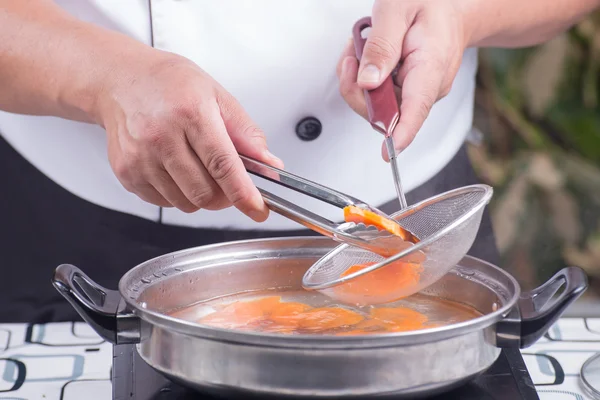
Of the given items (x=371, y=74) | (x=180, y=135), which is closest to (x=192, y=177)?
(x=180, y=135)

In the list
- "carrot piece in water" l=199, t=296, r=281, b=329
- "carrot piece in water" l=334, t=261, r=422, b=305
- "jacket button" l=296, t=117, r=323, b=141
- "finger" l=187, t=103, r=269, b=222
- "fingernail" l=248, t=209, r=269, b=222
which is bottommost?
"carrot piece in water" l=199, t=296, r=281, b=329

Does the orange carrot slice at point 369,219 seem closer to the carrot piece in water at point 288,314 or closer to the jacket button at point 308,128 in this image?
the carrot piece in water at point 288,314

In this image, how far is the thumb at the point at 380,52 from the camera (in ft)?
3.05

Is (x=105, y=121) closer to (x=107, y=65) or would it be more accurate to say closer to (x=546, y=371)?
(x=107, y=65)

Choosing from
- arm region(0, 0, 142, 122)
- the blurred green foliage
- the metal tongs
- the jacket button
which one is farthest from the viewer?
the blurred green foliage

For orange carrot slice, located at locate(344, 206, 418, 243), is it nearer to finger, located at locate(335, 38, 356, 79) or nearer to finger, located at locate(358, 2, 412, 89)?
finger, located at locate(358, 2, 412, 89)

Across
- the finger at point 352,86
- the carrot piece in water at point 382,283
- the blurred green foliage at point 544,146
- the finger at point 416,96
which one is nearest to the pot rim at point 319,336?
the carrot piece in water at point 382,283

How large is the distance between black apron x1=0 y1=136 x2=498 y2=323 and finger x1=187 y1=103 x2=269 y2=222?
0.36m

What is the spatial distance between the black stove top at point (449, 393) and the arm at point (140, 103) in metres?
0.19

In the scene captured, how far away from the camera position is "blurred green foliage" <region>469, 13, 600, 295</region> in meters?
2.38

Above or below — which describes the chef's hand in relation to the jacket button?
above

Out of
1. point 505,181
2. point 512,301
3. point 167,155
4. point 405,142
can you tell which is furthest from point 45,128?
point 505,181

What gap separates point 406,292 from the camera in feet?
2.66

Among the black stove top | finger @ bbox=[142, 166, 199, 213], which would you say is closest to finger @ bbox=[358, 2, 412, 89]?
finger @ bbox=[142, 166, 199, 213]
